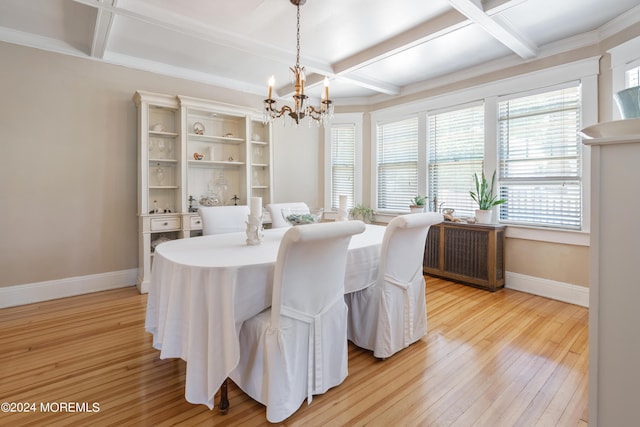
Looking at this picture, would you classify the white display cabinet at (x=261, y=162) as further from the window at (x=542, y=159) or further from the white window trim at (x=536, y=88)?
the window at (x=542, y=159)

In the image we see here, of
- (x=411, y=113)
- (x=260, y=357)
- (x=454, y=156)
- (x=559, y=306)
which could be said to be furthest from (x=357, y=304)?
(x=411, y=113)

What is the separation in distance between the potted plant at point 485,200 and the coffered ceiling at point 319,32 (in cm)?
138

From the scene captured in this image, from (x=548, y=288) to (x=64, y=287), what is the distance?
5.26m

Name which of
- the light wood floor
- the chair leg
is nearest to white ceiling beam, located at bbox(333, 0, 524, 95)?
the light wood floor

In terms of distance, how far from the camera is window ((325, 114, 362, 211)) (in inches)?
214

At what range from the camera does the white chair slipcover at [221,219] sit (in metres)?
2.99

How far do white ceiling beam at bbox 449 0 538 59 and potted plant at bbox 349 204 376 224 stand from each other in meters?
2.82

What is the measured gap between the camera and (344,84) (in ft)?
15.5

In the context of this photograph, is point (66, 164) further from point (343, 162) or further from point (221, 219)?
point (343, 162)

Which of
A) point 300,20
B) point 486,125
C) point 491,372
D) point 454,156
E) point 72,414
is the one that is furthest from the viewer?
point 454,156

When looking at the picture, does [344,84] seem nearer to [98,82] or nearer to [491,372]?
[98,82]

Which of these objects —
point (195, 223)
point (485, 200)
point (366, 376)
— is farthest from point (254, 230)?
point (485, 200)

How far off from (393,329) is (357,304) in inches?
11.9

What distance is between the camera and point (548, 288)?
3.53 m
